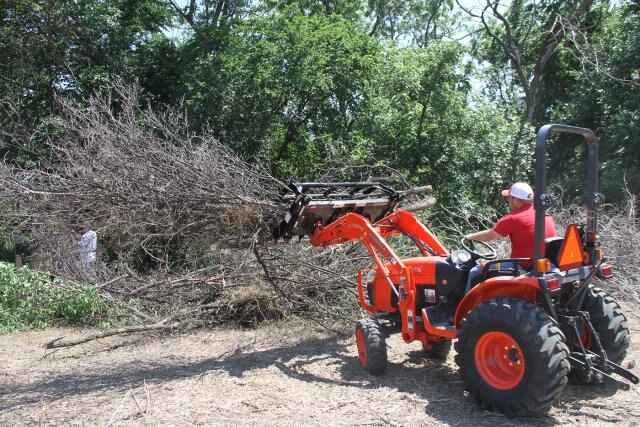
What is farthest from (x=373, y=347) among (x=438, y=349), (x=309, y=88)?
(x=309, y=88)

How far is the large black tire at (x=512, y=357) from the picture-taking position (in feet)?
13.9

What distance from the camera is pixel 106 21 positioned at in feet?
48.5

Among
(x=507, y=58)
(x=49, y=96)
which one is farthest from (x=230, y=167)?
(x=507, y=58)

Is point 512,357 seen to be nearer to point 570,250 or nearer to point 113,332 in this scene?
point 570,250

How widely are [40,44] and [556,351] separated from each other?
14062 millimetres

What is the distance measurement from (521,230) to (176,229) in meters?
4.32

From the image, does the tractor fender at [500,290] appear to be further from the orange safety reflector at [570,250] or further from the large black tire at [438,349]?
the large black tire at [438,349]

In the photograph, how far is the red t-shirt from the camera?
489cm

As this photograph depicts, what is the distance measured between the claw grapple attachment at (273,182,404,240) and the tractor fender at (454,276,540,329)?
6.00ft

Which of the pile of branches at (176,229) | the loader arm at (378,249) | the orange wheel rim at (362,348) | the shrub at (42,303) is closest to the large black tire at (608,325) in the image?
the loader arm at (378,249)

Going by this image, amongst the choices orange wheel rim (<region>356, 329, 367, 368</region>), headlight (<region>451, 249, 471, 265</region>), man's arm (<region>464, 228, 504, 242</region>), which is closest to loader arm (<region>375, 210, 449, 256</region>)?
headlight (<region>451, 249, 471, 265</region>)

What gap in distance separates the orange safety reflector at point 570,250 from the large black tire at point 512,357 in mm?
407

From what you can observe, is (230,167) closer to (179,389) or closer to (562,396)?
(179,389)

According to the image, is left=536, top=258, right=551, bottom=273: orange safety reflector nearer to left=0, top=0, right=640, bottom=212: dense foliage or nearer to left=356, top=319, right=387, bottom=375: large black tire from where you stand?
left=356, top=319, right=387, bottom=375: large black tire
